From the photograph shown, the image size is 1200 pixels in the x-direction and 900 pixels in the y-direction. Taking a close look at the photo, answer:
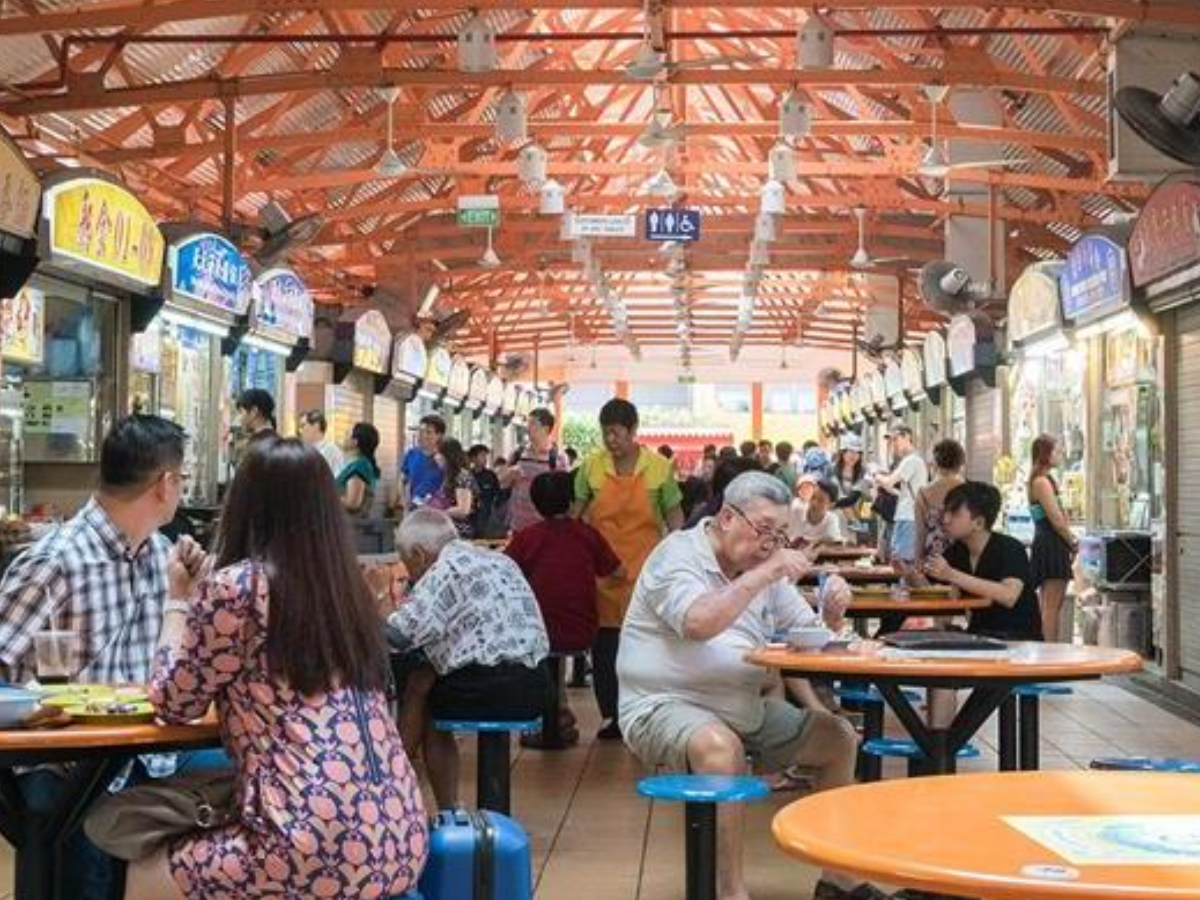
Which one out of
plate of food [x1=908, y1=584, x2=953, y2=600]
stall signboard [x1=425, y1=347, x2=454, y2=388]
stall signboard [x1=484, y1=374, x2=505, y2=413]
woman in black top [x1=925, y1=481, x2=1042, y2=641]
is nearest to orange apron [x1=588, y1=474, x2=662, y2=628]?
plate of food [x1=908, y1=584, x2=953, y2=600]

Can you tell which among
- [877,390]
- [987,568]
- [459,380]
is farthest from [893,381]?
[987,568]

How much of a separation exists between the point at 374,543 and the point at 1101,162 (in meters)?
9.09

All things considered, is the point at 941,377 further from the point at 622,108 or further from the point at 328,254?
the point at 328,254

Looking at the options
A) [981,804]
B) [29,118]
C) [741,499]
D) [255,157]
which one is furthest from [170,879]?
[255,157]

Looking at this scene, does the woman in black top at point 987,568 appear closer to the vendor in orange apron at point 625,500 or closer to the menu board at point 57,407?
the vendor in orange apron at point 625,500

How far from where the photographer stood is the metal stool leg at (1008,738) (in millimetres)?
5855

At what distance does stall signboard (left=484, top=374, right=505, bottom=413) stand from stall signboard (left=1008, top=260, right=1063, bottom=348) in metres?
13.9

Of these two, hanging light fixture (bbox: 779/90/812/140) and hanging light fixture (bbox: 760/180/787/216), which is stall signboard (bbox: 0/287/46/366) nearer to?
hanging light fixture (bbox: 779/90/812/140)

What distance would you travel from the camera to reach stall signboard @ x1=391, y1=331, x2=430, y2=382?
18047 mm

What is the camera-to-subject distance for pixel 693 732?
4473mm

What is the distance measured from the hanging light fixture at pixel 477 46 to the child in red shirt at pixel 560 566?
4.62 metres

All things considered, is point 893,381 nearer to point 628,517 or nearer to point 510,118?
point 510,118

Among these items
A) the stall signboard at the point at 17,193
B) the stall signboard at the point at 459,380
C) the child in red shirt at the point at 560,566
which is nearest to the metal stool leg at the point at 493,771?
the child in red shirt at the point at 560,566

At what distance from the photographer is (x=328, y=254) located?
24.1m
